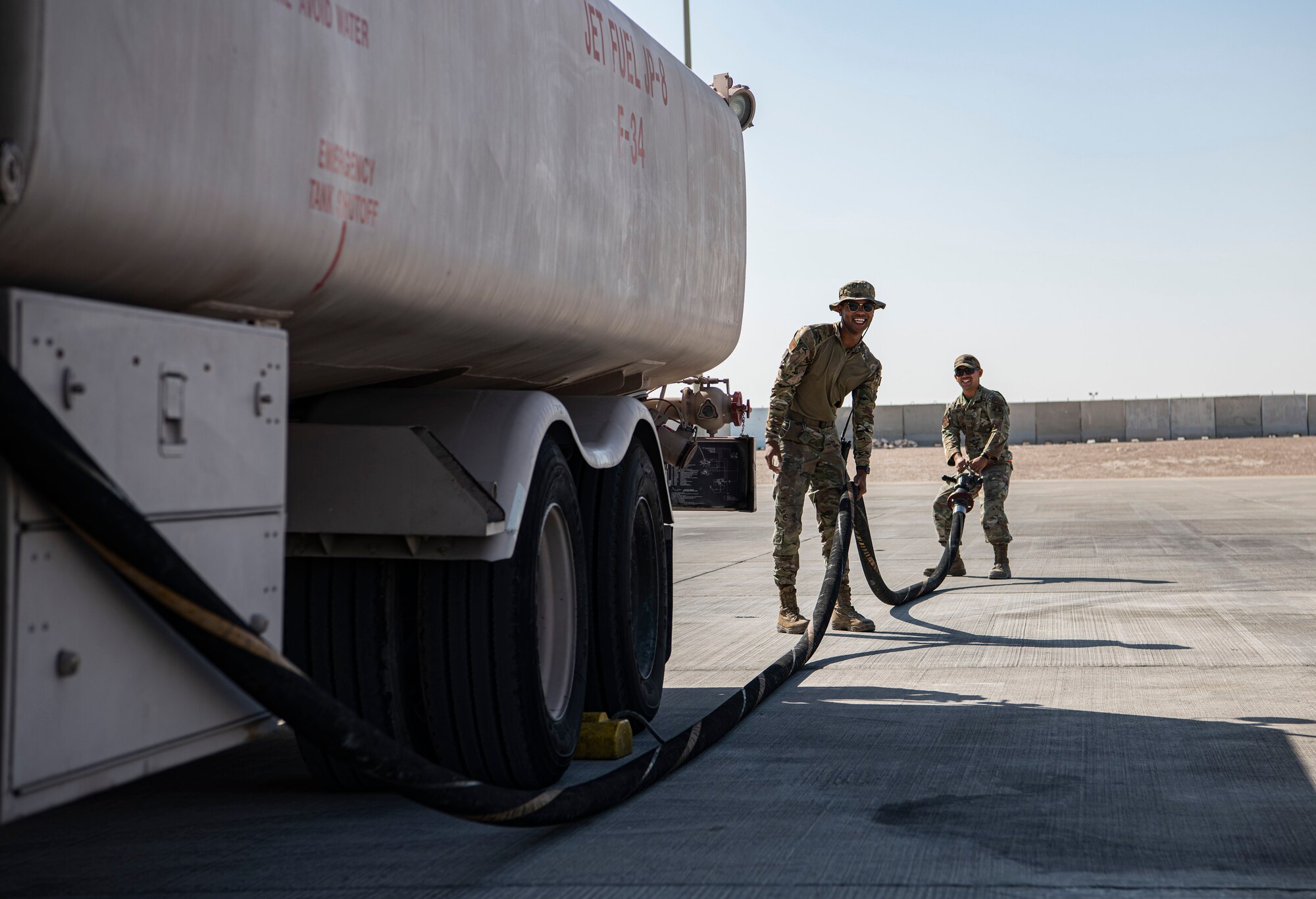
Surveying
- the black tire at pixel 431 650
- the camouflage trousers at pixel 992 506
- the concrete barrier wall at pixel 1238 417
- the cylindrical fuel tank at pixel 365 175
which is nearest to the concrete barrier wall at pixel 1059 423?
the concrete barrier wall at pixel 1238 417

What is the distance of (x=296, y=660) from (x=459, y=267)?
141 cm

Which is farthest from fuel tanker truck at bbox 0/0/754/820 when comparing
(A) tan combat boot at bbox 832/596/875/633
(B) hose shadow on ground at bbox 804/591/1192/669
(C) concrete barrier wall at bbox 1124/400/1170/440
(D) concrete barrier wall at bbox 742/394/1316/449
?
(C) concrete barrier wall at bbox 1124/400/1170/440

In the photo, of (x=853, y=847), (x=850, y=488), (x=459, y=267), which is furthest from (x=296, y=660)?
(x=850, y=488)

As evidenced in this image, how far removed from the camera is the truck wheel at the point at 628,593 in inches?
217

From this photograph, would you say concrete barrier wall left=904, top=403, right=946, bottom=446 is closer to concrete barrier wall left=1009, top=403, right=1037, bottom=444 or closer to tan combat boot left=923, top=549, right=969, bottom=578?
concrete barrier wall left=1009, top=403, right=1037, bottom=444

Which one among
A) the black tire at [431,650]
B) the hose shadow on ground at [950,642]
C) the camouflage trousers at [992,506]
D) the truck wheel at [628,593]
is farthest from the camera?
the camouflage trousers at [992,506]

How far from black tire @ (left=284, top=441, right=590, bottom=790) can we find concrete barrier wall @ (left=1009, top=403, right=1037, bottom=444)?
209ft

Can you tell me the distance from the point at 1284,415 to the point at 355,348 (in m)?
68.5

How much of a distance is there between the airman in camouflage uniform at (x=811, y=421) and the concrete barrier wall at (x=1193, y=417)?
199 feet

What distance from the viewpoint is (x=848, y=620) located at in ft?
29.7

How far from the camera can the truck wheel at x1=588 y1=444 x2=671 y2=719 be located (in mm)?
5508

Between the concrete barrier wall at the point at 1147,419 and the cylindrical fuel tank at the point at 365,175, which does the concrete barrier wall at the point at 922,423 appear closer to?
the concrete barrier wall at the point at 1147,419

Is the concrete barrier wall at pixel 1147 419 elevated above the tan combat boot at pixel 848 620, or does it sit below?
above

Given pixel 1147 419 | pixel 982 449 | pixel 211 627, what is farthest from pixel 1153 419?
pixel 211 627
